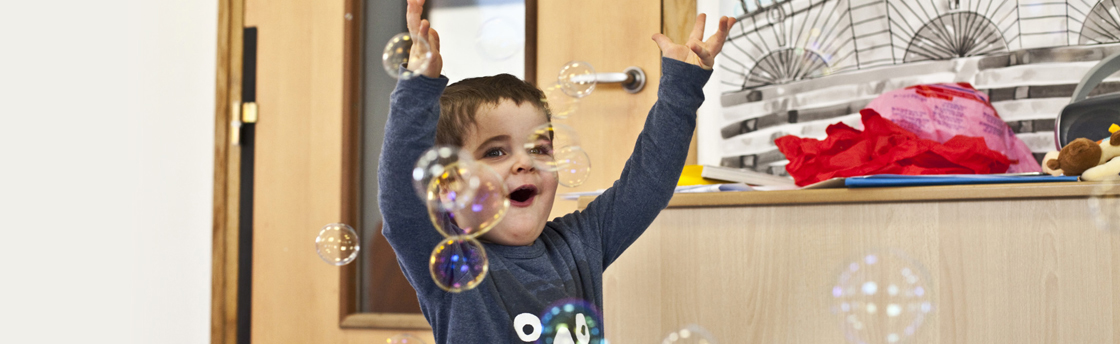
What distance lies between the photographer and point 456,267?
71 centimetres

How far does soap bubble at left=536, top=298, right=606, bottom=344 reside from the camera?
75cm

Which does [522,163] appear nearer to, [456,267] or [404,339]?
[456,267]

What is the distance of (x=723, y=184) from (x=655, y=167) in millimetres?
170

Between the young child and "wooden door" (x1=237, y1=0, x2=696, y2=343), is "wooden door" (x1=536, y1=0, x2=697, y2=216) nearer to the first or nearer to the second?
"wooden door" (x1=237, y1=0, x2=696, y2=343)

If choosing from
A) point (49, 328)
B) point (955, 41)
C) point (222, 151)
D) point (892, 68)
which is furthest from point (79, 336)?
point (955, 41)

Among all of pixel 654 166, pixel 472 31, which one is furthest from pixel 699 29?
pixel 472 31

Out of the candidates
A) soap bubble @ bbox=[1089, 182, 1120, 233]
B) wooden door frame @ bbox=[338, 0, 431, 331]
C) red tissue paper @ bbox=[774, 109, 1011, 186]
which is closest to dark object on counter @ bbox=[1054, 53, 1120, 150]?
red tissue paper @ bbox=[774, 109, 1011, 186]

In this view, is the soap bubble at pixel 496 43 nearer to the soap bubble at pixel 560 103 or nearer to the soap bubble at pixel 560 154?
the soap bubble at pixel 560 103

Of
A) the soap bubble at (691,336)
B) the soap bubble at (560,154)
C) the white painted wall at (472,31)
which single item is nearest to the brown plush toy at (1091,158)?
the soap bubble at (691,336)

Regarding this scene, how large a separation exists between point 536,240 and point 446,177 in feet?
0.49

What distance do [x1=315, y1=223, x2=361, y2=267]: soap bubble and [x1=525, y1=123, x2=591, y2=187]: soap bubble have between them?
0.35 meters

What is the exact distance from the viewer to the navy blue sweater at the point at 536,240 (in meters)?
0.67

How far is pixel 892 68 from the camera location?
1.34m

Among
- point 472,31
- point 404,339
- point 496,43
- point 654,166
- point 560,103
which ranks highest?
point 472,31
